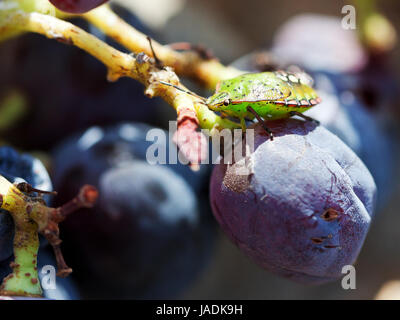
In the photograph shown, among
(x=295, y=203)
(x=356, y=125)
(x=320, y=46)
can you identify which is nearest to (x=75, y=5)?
(x=295, y=203)

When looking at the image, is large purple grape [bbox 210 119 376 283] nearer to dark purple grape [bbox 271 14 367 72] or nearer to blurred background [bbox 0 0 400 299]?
blurred background [bbox 0 0 400 299]

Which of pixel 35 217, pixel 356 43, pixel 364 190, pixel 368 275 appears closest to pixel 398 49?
pixel 356 43

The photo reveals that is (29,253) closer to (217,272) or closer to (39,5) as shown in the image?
(39,5)

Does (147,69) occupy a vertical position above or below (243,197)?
above

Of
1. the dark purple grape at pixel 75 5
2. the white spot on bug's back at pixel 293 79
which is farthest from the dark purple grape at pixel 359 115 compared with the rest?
the dark purple grape at pixel 75 5

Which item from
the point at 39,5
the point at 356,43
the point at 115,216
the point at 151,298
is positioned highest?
the point at 356,43

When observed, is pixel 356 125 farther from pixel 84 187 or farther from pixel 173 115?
pixel 84 187

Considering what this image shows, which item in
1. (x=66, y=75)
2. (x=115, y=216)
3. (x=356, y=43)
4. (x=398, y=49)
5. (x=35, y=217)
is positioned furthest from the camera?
(x=398, y=49)

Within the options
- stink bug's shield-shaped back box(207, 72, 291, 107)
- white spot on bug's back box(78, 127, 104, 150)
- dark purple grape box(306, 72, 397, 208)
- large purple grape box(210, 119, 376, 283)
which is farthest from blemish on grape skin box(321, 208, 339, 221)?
white spot on bug's back box(78, 127, 104, 150)
